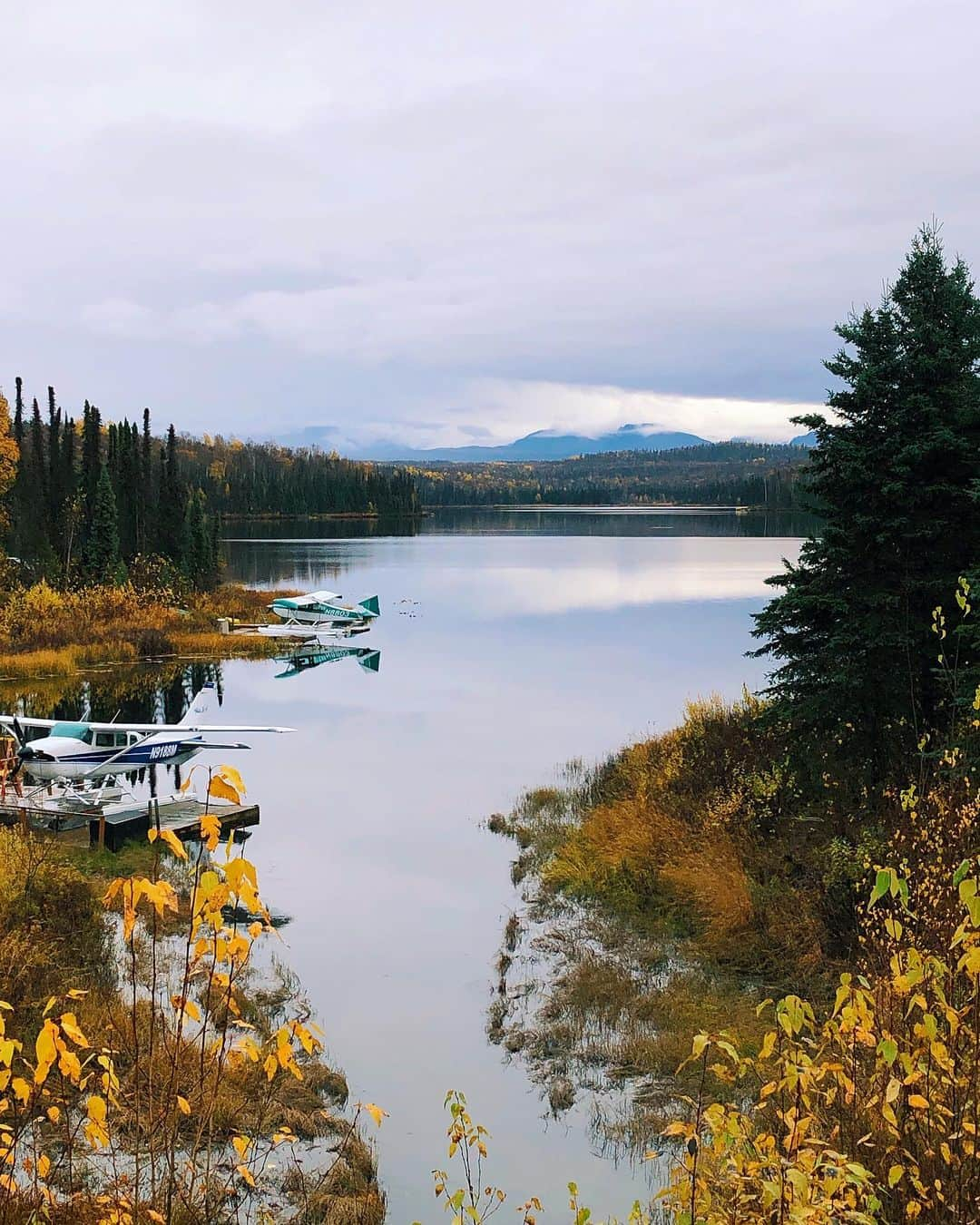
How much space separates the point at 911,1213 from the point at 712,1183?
0.63m

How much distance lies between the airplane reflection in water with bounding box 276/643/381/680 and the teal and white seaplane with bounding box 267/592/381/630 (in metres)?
2.39

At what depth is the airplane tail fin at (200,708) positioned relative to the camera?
1928 centimetres

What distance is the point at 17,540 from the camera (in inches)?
1609

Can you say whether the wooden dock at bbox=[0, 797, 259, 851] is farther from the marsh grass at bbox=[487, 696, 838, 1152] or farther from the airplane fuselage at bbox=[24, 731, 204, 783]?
the marsh grass at bbox=[487, 696, 838, 1152]

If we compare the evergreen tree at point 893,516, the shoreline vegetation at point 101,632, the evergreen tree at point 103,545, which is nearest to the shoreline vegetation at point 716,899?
the evergreen tree at point 893,516

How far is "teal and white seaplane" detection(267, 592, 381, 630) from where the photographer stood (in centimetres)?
4178

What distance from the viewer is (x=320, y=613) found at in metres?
42.0

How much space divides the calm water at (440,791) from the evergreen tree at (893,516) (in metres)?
4.83

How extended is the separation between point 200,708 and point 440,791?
276 inches

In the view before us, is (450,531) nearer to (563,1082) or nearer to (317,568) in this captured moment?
(317,568)

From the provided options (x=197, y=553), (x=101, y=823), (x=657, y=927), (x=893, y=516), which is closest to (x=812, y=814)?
(x=657, y=927)

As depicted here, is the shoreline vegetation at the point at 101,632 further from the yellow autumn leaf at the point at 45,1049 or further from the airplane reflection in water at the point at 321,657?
the yellow autumn leaf at the point at 45,1049

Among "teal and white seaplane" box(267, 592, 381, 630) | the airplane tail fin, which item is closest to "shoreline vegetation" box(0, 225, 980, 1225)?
the airplane tail fin

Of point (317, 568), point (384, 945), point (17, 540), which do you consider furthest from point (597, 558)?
point (384, 945)
